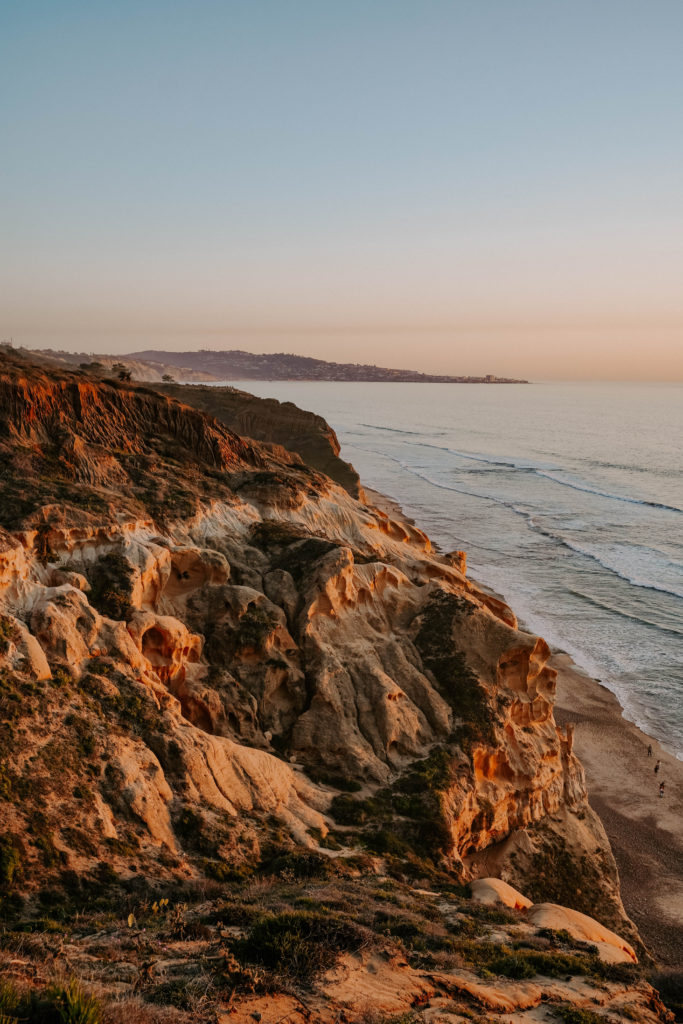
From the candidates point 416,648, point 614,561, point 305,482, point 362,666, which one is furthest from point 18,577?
point 614,561

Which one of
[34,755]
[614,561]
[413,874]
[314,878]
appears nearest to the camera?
[34,755]

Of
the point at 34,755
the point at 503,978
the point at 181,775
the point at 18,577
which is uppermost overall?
the point at 18,577

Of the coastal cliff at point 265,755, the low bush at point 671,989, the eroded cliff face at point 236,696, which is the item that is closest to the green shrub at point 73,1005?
the coastal cliff at point 265,755

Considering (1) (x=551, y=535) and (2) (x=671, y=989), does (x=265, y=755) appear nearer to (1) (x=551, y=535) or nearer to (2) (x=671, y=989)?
(2) (x=671, y=989)

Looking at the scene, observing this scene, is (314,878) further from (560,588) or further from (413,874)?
(560,588)

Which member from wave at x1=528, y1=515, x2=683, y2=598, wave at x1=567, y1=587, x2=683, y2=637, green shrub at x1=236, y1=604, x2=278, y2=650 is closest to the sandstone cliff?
wave at x1=528, y1=515, x2=683, y2=598

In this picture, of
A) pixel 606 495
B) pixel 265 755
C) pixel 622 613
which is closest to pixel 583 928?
pixel 265 755

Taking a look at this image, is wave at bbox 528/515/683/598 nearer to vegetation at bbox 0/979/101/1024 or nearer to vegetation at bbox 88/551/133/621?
vegetation at bbox 88/551/133/621
